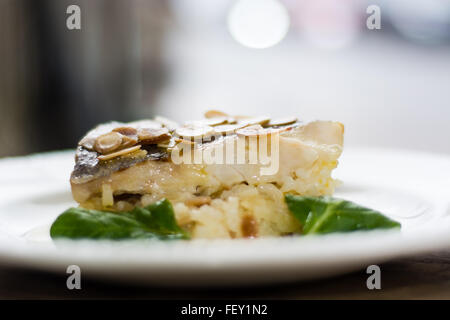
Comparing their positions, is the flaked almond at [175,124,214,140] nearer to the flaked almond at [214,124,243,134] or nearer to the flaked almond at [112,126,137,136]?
the flaked almond at [214,124,243,134]

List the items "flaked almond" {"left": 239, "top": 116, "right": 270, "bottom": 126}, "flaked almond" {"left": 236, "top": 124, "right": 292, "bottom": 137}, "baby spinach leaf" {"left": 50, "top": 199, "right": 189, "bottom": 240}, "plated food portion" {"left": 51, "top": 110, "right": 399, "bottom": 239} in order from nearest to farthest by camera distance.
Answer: "baby spinach leaf" {"left": 50, "top": 199, "right": 189, "bottom": 240} < "plated food portion" {"left": 51, "top": 110, "right": 399, "bottom": 239} < "flaked almond" {"left": 236, "top": 124, "right": 292, "bottom": 137} < "flaked almond" {"left": 239, "top": 116, "right": 270, "bottom": 126}

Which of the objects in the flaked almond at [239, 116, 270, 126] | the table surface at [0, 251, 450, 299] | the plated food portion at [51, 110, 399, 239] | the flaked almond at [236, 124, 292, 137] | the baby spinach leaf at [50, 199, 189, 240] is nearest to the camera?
the table surface at [0, 251, 450, 299]

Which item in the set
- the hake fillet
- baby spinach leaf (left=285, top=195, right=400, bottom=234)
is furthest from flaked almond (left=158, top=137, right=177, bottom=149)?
baby spinach leaf (left=285, top=195, right=400, bottom=234)

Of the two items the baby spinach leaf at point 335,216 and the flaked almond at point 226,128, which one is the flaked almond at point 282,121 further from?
the baby spinach leaf at point 335,216

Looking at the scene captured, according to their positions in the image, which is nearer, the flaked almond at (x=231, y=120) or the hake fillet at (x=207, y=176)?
the hake fillet at (x=207, y=176)

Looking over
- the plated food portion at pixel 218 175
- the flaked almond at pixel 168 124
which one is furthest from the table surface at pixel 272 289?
the flaked almond at pixel 168 124

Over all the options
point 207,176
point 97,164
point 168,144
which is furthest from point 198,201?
point 97,164

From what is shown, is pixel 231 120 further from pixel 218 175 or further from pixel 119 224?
pixel 119 224
